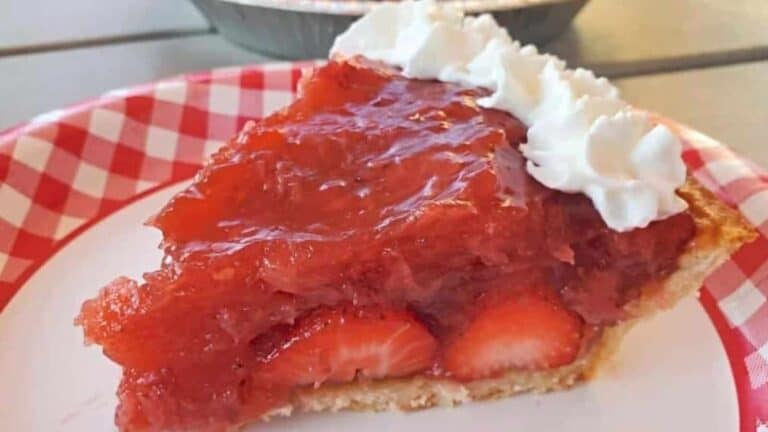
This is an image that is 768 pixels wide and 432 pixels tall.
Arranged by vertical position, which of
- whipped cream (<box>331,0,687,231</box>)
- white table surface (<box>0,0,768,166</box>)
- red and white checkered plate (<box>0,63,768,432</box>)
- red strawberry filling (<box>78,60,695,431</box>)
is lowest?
white table surface (<box>0,0,768,166</box>)

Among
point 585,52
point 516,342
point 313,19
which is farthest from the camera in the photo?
point 585,52

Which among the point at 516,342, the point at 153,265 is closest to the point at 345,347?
the point at 516,342

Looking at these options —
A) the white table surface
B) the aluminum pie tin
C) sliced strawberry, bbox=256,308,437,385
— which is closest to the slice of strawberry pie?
sliced strawberry, bbox=256,308,437,385

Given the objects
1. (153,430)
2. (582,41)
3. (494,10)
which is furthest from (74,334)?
(582,41)

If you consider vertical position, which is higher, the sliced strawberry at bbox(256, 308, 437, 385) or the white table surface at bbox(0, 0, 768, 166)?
the sliced strawberry at bbox(256, 308, 437, 385)

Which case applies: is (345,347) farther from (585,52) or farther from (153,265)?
(585,52)

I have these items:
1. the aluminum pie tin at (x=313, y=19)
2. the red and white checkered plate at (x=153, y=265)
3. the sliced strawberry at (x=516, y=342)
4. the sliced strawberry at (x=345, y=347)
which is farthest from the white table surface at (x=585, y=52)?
the sliced strawberry at (x=345, y=347)

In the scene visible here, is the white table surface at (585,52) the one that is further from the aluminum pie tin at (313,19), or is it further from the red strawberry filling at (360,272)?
the red strawberry filling at (360,272)

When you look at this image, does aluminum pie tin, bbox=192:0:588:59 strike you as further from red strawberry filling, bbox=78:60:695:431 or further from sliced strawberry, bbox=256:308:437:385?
sliced strawberry, bbox=256:308:437:385
